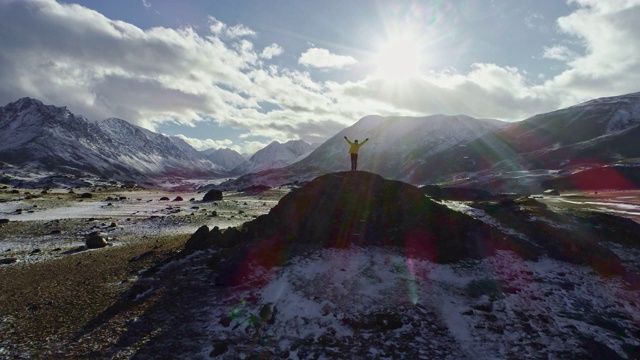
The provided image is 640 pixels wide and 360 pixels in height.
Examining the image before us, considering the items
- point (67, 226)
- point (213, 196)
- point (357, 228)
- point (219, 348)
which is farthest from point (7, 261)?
point (213, 196)

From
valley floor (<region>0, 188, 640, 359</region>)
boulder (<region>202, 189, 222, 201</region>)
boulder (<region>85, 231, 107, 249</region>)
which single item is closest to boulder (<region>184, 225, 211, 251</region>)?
valley floor (<region>0, 188, 640, 359</region>)

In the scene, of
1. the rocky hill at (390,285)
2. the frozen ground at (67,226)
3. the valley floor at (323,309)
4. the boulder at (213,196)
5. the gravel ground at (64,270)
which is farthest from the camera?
the boulder at (213,196)

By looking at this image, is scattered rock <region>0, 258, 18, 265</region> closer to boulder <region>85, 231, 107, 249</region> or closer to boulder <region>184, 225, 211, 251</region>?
boulder <region>85, 231, 107, 249</region>

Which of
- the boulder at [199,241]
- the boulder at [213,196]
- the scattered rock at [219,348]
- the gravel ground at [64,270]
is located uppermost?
the boulder at [213,196]

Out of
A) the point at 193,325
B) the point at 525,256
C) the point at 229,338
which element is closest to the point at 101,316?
the point at 193,325

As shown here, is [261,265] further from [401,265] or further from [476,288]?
[476,288]

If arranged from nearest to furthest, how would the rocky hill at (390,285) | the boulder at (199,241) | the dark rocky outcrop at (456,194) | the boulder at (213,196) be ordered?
1. the rocky hill at (390,285)
2. the boulder at (199,241)
3. the dark rocky outcrop at (456,194)
4. the boulder at (213,196)

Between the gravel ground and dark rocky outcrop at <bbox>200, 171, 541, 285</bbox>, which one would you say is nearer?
the gravel ground

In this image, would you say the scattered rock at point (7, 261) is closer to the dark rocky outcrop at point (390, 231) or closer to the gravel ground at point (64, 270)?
the gravel ground at point (64, 270)

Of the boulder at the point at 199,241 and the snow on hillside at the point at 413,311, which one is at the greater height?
the boulder at the point at 199,241

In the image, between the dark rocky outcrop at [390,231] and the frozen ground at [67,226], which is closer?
the dark rocky outcrop at [390,231]

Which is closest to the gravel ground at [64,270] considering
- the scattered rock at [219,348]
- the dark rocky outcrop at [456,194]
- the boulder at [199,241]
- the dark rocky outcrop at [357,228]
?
the boulder at [199,241]

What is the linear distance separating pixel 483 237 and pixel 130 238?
105ft

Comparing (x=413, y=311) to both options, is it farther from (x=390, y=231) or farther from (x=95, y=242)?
(x=95, y=242)
